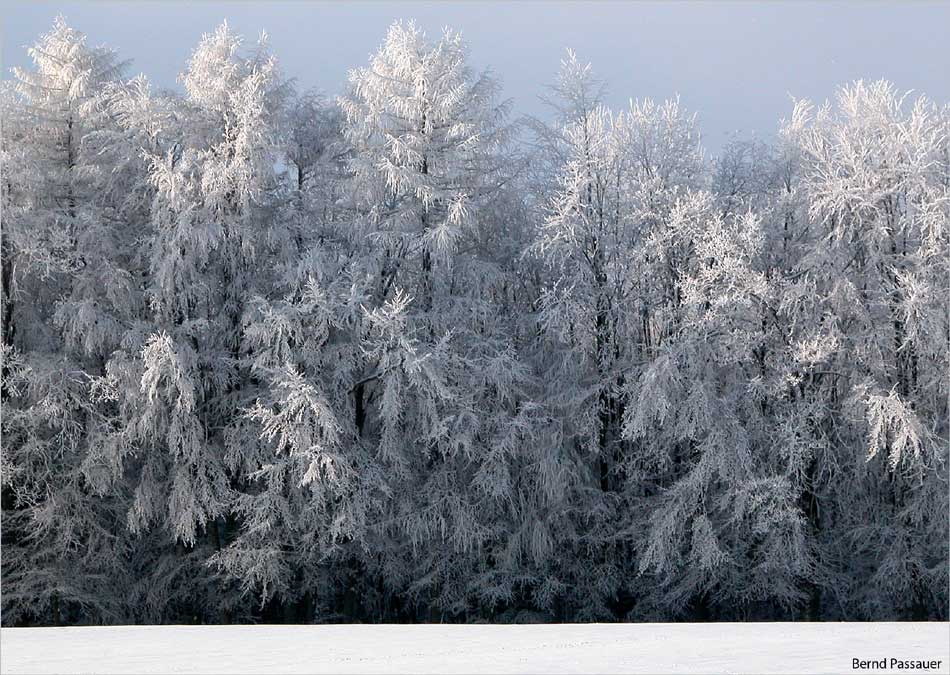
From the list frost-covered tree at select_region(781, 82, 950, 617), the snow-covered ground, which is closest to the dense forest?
frost-covered tree at select_region(781, 82, 950, 617)

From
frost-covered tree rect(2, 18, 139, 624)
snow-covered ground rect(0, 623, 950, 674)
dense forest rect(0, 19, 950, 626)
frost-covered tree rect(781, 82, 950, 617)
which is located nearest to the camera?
snow-covered ground rect(0, 623, 950, 674)

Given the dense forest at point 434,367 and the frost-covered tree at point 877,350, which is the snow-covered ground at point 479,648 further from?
the frost-covered tree at point 877,350

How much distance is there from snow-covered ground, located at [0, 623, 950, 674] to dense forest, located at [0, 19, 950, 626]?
17.1 ft

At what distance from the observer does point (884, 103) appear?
2044 centimetres

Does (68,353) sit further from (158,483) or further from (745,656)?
(745,656)

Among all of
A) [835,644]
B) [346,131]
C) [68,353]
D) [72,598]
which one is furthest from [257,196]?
[835,644]

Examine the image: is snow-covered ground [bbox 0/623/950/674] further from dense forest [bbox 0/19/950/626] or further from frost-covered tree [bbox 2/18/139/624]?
dense forest [bbox 0/19/950/626]

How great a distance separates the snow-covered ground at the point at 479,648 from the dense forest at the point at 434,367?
5.22 meters

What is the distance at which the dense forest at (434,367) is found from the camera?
1891 cm

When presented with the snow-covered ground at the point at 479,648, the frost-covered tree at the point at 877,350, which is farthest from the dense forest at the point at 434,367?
the snow-covered ground at the point at 479,648

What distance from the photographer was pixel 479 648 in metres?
11.3

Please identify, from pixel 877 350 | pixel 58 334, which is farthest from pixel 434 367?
pixel 877 350

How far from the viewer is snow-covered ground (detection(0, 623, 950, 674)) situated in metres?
9.84

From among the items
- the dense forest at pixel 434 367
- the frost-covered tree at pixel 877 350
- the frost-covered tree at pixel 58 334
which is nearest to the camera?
the frost-covered tree at pixel 58 334
